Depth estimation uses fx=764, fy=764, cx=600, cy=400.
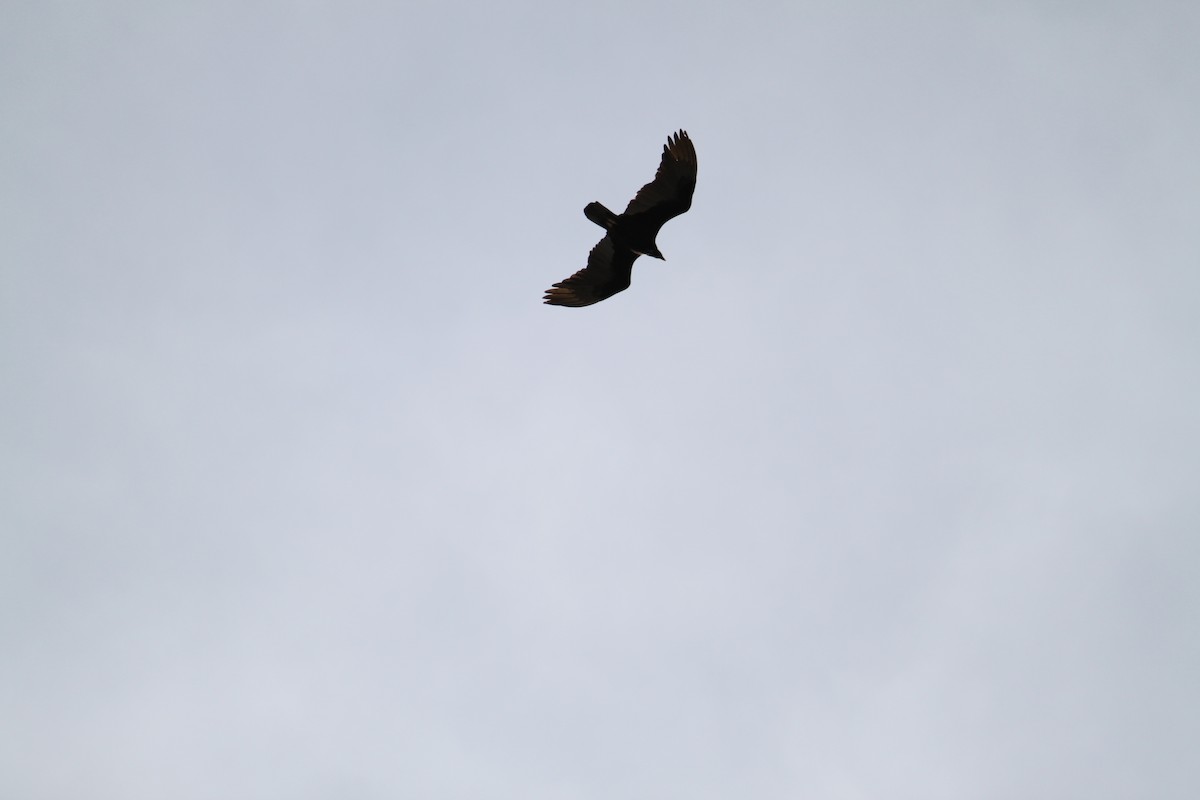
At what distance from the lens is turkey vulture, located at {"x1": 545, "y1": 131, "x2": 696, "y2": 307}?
613 inches

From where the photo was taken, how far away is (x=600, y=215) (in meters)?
16.0

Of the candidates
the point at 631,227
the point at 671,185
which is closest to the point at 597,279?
the point at 631,227

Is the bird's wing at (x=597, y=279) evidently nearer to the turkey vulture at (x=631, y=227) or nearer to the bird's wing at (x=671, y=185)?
the turkey vulture at (x=631, y=227)

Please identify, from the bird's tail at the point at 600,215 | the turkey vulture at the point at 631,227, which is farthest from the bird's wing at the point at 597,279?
the bird's tail at the point at 600,215

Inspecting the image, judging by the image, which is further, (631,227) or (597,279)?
(597,279)

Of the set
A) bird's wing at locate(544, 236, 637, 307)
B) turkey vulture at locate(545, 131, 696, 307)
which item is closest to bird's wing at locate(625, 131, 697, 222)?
A: turkey vulture at locate(545, 131, 696, 307)

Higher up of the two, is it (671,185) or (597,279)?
(671,185)

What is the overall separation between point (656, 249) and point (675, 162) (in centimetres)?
199

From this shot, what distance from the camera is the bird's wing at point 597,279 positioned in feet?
55.3

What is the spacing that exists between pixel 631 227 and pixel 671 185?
1208 mm

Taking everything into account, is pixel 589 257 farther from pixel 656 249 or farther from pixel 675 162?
pixel 675 162

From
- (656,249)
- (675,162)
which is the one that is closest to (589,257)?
(656,249)

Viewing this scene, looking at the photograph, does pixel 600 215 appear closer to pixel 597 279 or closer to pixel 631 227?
pixel 631 227

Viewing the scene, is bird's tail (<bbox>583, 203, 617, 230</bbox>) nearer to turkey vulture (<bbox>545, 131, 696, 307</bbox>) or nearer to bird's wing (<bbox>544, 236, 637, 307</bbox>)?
turkey vulture (<bbox>545, 131, 696, 307</bbox>)
